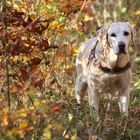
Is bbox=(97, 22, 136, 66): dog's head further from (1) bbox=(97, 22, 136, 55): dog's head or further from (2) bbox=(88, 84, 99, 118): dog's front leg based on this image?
(2) bbox=(88, 84, 99, 118): dog's front leg

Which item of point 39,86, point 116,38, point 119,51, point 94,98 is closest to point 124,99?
point 94,98

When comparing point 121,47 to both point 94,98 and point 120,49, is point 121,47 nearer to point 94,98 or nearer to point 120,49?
point 120,49

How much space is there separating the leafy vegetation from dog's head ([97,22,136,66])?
1.23 ft

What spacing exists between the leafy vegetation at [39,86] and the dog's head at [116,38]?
376 millimetres

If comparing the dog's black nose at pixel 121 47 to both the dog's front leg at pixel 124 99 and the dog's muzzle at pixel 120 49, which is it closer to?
the dog's muzzle at pixel 120 49

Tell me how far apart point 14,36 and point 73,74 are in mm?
4019

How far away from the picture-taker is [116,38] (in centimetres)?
589

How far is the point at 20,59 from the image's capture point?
17.4 feet

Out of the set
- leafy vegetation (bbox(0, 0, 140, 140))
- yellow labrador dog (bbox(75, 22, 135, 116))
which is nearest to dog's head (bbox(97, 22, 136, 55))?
yellow labrador dog (bbox(75, 22, 135, 116))

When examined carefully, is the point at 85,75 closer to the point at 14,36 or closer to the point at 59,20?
the point at 59,20

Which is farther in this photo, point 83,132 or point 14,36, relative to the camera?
point 83,132

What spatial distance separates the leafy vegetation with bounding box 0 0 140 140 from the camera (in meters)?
3.79

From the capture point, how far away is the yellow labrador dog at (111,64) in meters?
5.97

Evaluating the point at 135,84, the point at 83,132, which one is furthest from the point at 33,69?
the point at 135,84
